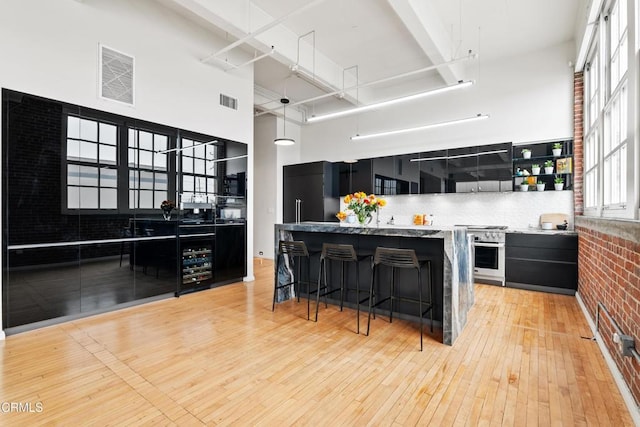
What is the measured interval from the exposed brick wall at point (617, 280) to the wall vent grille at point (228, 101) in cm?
519

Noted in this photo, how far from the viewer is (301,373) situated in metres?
2.45

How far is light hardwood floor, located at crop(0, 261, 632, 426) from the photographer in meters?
1.96

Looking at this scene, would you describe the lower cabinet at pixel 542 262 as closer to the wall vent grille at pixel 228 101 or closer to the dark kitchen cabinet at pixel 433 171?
the dark kitchen cabinet at pixel 433 171

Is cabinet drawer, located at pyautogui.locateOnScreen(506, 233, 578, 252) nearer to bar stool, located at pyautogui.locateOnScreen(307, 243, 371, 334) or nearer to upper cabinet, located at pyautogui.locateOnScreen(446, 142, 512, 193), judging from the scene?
upper cabinet, located at pyautogui.locateOnScreen(446, 142, 512, 193)

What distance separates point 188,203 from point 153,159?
77 cm

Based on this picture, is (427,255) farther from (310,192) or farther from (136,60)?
(310,192)

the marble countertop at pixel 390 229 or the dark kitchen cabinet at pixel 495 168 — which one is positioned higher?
the dark kitchen cabinet at pixel 495 168

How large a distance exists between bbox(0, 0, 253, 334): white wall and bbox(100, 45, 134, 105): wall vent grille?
0.07 m

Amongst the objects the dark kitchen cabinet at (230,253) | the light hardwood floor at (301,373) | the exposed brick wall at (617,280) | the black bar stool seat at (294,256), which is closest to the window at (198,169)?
the dark kitchen cabinet at (230,253)

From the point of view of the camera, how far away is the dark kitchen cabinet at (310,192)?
7.44 m

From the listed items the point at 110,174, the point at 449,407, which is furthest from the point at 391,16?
the point at 449,407

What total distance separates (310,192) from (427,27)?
425 cm

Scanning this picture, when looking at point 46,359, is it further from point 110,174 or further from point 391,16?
point 391,16

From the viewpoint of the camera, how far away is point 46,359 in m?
2.69
